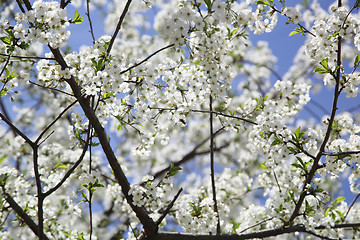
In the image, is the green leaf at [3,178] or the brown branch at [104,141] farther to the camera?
the green leaf at [3,178]

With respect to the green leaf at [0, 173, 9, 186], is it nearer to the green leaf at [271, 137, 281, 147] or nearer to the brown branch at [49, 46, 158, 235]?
the brown branch at [49, 46, 158, 235]

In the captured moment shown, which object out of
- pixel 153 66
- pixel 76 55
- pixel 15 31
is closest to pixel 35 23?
pixel 15 31

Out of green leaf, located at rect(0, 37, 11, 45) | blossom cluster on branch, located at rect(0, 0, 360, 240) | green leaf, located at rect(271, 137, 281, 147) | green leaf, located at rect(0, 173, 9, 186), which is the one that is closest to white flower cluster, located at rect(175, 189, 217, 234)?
blossom cluster on branch, located at rect(0, 0, 360, 240)

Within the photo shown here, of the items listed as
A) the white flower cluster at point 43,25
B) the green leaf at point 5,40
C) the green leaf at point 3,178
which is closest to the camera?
the white flower cluster at point 43,25

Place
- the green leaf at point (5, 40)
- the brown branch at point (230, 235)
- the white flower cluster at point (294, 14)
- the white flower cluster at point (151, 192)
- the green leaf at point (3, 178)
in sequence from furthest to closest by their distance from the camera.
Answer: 1. the green leaf at point (3, 178)
2. the brown branch at point (230, 235)
3. the white flower cluster at point (151, 192)
4. the white flower cluster at point (294, 14)
5. the green leaf at point (5, 40)

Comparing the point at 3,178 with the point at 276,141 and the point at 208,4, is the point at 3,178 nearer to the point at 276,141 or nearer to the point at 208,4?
the point at 208,4

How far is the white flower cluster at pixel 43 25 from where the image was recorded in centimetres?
296

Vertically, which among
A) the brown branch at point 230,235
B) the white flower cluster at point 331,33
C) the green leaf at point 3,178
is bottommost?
the brown branch at point 230,235

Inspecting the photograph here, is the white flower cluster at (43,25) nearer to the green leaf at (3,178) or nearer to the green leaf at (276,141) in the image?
the green leaf at (3,178)

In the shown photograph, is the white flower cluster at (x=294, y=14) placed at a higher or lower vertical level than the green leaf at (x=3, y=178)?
higher

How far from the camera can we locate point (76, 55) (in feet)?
11.2

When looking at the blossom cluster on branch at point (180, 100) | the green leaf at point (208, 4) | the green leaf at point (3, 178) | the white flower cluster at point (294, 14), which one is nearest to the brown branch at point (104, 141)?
the blossom cluster on branch at point (180, 100)

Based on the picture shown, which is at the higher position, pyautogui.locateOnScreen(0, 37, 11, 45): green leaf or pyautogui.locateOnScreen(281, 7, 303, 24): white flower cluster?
pyautogui.locateOnScreen(281, 7, 303, 24): white flower cluster

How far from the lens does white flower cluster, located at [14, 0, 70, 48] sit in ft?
9.71
